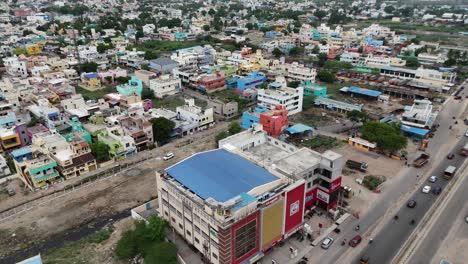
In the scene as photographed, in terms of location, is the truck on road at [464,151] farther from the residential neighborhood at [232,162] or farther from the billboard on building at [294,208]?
the billboard on building at [294,208]

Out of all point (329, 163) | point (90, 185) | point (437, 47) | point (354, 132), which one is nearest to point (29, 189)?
point (90, 185)

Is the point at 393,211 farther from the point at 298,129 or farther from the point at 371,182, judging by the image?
the point at 298,129

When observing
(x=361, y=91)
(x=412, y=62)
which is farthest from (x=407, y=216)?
(x=412, y=62)

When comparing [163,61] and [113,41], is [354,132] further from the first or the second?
[113,41]

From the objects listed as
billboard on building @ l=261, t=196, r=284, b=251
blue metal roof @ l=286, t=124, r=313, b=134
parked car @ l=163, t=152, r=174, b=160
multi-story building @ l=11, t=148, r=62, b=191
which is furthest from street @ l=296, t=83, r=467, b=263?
multi-story building @ l=11, t=148, r=62, b=191

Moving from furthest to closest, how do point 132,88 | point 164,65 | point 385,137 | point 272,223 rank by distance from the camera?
point 164,65 → point 132,88 → point 385,137 → point 272,223
